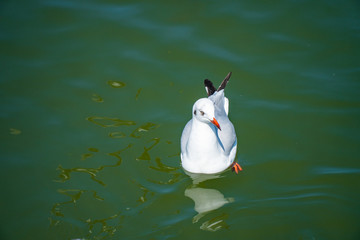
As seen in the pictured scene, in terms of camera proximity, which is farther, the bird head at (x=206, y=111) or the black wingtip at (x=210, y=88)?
the black wingtip at (x=210, y=88)

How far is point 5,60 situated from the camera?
23.8 feet

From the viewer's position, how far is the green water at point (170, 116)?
16.3ft

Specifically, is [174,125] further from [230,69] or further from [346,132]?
[346,132]

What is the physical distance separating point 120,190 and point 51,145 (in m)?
1.54

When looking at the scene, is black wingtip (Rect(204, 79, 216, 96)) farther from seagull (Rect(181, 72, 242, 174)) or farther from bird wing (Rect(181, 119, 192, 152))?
bird wing (Rect(181, 119, 192, 152))

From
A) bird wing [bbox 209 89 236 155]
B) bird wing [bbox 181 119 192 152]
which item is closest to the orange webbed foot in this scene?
bird wing [bbox 209 89 236 155]

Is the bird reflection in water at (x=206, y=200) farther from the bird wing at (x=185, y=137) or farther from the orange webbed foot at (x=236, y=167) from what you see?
the bird wing at (x=185, y=137)

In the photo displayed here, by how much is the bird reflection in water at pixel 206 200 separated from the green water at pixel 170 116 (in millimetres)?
21

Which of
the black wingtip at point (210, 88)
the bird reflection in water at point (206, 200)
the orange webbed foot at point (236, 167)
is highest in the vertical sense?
the black wingtip at point (210, 88)

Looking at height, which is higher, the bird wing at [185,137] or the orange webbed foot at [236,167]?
the bird wing at [185,137]

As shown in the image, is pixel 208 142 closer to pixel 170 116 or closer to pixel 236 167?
pixel 236 167

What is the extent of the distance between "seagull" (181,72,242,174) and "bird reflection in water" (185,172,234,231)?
6.2 inches

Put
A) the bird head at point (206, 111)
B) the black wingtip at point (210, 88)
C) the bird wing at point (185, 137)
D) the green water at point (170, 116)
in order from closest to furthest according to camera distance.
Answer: the bird head at point (206, 111) < the green water at point (170, 116) < the bird wing at point (185, 137) < the black wingtip at point (210, 88)

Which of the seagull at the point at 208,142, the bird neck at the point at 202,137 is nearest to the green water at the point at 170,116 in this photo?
the seagull at the point at 208,142
